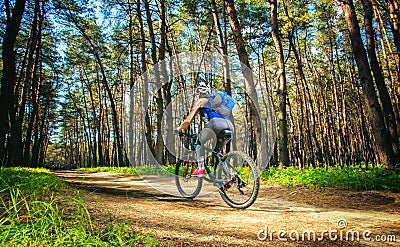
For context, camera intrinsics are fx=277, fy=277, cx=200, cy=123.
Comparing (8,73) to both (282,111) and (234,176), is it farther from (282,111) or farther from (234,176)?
(282,111)

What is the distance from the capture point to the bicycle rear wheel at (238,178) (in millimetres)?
4473

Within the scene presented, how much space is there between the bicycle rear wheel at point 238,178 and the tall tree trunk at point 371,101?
5483mm

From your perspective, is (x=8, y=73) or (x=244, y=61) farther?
(x=244, y=61)

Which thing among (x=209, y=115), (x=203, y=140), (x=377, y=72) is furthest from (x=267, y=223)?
(x=377, y=72)

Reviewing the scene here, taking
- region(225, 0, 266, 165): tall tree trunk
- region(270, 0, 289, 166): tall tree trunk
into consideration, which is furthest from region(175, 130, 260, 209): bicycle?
region(270, 0, 289, 166): tall tree trunk

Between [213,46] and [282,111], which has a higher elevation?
[213,46]

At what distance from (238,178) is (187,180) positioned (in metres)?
1.59

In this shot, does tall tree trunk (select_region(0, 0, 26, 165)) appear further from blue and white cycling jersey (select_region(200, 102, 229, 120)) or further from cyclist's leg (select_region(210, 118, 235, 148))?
cyclist's leg (select_region(210, 118, 235, 148))

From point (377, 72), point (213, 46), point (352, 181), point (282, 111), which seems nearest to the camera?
point (352, 181)

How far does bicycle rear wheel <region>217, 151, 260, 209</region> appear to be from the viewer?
4.47 metres

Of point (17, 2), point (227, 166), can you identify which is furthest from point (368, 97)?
point (17, 2)

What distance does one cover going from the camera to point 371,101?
27.2 ft

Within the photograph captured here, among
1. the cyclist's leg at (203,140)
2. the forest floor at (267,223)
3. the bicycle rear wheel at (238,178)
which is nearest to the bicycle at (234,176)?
the bicycle rear wheel at (238,178)

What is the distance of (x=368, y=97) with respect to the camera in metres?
8.34
